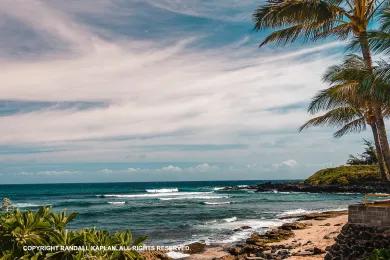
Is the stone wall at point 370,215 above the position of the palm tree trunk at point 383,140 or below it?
below

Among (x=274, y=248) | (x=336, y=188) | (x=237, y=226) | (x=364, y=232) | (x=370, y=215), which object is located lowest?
(x=274, y=248)

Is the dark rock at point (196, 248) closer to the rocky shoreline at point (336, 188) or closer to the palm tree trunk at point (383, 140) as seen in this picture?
the palm tree trunk at point (383, 140)

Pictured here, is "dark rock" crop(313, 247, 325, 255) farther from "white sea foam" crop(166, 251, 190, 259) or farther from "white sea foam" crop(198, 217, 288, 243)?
"white sea foam" crop(198, 217, 288, 243)

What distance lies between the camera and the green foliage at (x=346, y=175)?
57000 mm

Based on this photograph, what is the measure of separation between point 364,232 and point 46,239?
330 inches

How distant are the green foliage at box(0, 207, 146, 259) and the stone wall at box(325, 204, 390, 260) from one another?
7.06 m

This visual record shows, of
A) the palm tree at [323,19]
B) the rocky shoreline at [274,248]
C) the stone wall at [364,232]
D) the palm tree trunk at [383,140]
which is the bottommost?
the rocky shoreline at [274,248]

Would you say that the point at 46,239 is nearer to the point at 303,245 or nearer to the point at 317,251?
the point at 317,251

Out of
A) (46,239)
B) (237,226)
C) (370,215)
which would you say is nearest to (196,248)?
(237,226)

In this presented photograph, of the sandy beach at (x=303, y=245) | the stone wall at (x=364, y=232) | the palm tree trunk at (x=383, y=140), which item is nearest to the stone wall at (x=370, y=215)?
the stone wall at (x=364, y=232)

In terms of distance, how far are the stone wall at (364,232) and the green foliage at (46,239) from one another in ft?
23.2

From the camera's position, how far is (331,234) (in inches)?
800

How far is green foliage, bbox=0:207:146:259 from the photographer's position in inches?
276

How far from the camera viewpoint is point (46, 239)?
735cm
